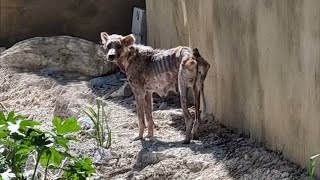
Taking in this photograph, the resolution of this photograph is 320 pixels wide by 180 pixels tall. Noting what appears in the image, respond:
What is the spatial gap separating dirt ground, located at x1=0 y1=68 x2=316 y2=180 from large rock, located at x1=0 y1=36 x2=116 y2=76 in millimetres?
1102

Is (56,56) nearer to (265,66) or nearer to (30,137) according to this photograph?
(265,66)

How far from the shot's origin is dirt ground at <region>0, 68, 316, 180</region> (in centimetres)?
595

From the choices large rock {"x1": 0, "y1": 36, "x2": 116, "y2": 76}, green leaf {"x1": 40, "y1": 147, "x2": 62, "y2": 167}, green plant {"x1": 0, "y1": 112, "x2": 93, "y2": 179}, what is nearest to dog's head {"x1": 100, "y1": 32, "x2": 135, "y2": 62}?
green leaf {"x1": 40, "y1": 147, "x2": 62, "y2": 167}

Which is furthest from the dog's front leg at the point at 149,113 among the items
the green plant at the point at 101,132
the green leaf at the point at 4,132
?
the green leaf at the point at 4,132

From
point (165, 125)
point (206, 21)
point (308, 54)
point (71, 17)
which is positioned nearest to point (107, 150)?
point (165, 125)

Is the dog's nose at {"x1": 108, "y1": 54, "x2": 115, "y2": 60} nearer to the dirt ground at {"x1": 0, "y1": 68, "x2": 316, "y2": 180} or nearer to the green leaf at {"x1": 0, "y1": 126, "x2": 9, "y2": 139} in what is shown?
the dirt ground at {"x1": 0, "y1": 68, "x2": 316, "y2": 180}

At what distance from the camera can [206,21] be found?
7520 mm

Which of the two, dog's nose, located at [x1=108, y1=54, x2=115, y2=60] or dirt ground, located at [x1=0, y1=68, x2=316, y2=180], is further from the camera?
dog's nose, located at [x1=108, y1=54, x2=115, y2=60]

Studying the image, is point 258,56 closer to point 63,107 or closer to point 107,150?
point 107,150

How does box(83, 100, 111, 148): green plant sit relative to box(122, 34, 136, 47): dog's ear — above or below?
below

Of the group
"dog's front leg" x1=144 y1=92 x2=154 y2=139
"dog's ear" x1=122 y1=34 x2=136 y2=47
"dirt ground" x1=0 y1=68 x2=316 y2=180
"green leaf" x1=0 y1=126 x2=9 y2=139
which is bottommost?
"dirt ground" x1=0 y1=68 x2=316 y2=180

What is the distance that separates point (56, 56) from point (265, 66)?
5175mm

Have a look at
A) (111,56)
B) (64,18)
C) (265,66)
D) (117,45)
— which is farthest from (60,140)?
(64,18)

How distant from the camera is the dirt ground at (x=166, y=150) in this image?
5.95 m
